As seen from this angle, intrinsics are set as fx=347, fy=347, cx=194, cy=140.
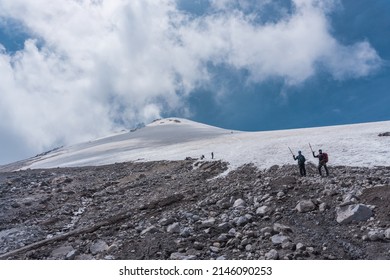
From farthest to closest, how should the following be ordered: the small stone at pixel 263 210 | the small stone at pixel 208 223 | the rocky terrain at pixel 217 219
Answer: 1. the small stone at pixel 263 210
2. the small stone at pixel 208 223
3. the rocky terrain at pixel 217 219

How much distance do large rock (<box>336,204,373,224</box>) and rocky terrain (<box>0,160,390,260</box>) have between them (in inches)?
1.3

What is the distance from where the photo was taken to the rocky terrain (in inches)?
425

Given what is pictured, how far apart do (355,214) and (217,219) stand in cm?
497

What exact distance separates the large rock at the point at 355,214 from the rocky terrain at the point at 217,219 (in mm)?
32

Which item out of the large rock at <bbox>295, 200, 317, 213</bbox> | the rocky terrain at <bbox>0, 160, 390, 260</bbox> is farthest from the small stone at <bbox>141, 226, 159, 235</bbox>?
the large rock at <bbox>295, 200, 317, 213</bbox>

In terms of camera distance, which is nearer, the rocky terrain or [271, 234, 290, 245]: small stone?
[271, 234, 290, 245]: small stone

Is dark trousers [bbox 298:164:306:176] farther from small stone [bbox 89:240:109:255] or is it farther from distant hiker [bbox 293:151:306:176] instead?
small stone [bbox 89:240:109:255]

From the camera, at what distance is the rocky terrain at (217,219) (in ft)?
35.4

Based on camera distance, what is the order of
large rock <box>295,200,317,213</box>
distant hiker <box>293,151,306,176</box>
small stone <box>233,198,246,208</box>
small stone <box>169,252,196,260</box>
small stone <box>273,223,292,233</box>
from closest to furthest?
1. small stone <box>169,252,196,260</box>
2. small stone <box>273,223,292,233</box>
3. large rock <box>295,200,317,213</box>
4. small stone <box>233,198,246,208</box>
5. distant hiker <box>293,151,306,176</box>

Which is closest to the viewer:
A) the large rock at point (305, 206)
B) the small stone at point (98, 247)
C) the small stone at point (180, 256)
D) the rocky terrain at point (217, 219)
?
the small stone at point (180, 256)

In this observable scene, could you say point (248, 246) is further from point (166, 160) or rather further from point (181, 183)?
point (166, 160)

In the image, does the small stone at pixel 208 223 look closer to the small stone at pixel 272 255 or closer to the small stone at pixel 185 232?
the small stone at pixel 185 232

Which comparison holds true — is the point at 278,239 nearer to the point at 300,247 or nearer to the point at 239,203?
the point at 300,247

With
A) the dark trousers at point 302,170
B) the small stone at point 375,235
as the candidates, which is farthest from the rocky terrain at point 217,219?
the dark trousers at point 302,170
